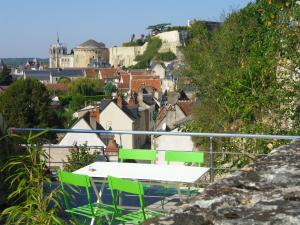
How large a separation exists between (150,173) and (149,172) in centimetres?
5

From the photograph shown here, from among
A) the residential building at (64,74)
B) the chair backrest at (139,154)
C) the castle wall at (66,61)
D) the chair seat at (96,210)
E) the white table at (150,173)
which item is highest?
the castle wall at (66,61)

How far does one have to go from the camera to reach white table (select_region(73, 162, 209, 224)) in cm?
552

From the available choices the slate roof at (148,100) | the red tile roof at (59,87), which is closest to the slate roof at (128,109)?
the slate roof at (148,100)

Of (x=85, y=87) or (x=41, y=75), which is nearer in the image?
(x=85, y=87)

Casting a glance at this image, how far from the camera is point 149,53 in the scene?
416ft

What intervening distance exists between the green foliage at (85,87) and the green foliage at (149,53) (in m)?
25.7

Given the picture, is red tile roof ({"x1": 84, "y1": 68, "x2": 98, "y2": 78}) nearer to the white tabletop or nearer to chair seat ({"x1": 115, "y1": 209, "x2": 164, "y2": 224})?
the white tabletop

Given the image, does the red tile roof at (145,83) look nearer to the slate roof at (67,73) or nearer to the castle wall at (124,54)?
the slate roof at (67,73)

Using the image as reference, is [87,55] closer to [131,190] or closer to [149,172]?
[149,172]

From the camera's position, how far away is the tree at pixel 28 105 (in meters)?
39.9

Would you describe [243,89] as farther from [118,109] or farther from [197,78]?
[118,109]

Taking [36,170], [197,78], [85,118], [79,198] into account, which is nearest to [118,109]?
[85,118]

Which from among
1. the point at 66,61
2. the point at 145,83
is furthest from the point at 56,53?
the point at 145,83

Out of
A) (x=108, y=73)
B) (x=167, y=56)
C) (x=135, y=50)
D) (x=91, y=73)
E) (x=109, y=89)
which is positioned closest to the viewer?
(x=109, y=89)
